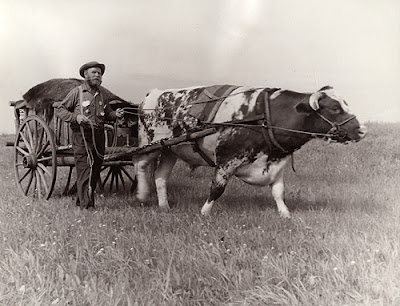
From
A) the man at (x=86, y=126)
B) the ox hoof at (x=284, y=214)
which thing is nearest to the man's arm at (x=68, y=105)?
the man at (x=86, y=126)

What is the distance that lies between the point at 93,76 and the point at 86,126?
1.71 ft

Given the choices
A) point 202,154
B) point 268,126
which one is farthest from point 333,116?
point 202,154

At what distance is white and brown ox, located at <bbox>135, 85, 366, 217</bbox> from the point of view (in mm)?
4379

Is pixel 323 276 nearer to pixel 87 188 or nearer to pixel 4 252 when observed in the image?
pixel 4 252

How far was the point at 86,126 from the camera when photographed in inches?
192

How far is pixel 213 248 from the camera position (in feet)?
10.5

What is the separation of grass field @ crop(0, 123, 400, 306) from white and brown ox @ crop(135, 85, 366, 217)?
0.40m

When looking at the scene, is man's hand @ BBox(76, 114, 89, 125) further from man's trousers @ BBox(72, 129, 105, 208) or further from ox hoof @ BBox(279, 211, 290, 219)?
ox hoof @ BBox(279, 211, 290, 219)

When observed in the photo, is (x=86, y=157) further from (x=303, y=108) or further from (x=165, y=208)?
(x=303, y=108)

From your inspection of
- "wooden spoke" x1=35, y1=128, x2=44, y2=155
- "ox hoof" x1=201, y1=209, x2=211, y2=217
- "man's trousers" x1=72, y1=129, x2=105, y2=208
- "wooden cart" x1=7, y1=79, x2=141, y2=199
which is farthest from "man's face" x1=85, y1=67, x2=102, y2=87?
"ox hoof" x1=201, y1=209, x2=211, y2=217

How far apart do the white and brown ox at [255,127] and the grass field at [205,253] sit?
40 cm

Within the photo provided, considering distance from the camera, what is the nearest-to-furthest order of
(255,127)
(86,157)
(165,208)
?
(255,127), (86,157), (165,208)

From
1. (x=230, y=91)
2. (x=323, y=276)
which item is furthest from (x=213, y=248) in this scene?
(x=230, y=91)

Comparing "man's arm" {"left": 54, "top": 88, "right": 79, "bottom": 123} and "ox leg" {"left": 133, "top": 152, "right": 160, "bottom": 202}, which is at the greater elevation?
"man's arm" {"left": 54, "top": 88, "right": 79, "bottom": 123}
